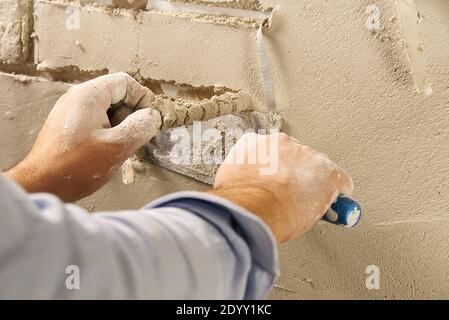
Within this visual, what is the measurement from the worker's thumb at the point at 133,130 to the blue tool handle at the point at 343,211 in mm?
457

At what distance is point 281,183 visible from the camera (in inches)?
38.2

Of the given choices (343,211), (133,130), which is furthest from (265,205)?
(133,130)

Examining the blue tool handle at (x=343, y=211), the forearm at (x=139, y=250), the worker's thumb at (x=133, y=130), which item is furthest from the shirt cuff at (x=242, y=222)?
the worker's thumb at (x=133, y=130)

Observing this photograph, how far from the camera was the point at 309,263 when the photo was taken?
1.42m

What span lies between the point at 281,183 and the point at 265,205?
0.08 m

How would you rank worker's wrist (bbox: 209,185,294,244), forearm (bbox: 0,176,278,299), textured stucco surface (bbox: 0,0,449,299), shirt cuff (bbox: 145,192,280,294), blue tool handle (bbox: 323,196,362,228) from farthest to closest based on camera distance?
1. textured stucco surface (bbox: 0,0,449,299)
2. blue tool handle (bbox: 323,196,362,228)
3. worker's wrist (bbox: 209,185,294,244)
4. shirt cuff (bbox: 145,192,280,294)
5. forearm (bbox: 0,176,278,299)

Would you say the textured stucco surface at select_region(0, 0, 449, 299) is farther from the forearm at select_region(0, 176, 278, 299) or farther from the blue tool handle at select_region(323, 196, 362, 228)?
the forearm at select_region(0, 176, 278, 299)

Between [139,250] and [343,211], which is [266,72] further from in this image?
[139,250]

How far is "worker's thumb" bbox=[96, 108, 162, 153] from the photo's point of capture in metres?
1.21

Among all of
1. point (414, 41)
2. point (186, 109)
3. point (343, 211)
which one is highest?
point (414, 41)

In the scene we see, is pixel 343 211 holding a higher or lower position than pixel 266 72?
lower

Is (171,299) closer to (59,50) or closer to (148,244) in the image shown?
(148,244)

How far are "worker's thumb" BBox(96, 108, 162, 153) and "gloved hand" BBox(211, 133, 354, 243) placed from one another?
251 millimetres

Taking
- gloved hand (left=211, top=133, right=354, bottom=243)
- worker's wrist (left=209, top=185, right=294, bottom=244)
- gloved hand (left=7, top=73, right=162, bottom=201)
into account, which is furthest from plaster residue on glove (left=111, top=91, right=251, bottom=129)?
worker's wrist (left=209, top=185, right=294, bottom=244)
